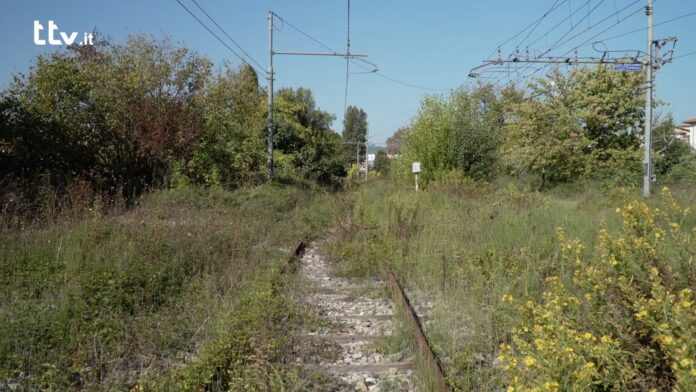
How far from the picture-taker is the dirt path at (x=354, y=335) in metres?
4.34

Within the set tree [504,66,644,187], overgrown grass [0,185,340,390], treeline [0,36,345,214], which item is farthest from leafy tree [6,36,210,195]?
tree [504,66,644,187]

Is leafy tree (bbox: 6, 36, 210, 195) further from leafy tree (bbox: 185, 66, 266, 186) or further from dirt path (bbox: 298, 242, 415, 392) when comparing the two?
dirt path (bbox: 298, 242, 415, 392)

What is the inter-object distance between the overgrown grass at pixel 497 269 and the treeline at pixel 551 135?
1529 centimetres

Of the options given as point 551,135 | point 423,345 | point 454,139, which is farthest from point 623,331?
point 551,135

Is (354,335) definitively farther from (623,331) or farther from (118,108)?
(118,108)

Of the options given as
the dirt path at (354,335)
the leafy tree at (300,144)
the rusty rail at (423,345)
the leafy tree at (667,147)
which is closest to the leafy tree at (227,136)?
the leafy tree at (300,144)

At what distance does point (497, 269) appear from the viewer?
6953 mm

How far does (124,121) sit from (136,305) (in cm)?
1394

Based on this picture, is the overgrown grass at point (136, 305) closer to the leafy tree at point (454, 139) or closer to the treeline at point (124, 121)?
the treeline at point (124, 121)

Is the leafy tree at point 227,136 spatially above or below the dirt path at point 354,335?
above

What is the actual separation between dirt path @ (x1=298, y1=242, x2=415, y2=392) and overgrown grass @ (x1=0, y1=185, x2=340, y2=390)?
1.47 ft

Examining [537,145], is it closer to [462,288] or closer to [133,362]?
[462,288]

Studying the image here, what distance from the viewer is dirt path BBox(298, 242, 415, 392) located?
14.2 feet

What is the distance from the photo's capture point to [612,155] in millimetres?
31609
